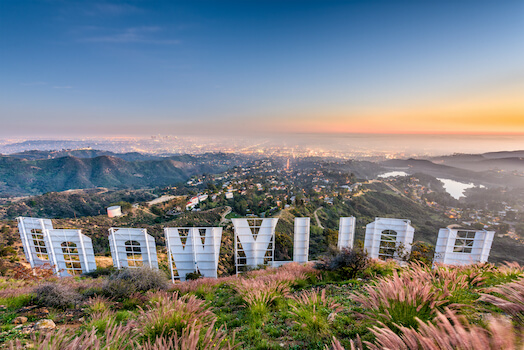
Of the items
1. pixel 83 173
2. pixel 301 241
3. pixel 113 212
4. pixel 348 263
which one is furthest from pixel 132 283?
pixel 83 173

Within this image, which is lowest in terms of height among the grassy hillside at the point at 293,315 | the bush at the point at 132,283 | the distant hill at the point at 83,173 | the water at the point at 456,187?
the distant hill at the point at 83,173

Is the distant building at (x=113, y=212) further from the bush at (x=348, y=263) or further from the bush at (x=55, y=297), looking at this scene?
the bush at (x=348, y=263)

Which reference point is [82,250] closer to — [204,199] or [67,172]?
[204,199]

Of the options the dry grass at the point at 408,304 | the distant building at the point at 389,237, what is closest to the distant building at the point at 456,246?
the distant building at the point at 389,237

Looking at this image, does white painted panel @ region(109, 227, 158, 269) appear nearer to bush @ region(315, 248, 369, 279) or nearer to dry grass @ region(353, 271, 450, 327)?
bush @ region(315, 248, 369, 279)

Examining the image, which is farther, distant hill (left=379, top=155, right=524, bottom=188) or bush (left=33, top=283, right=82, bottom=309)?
distant hill (left=379, top=155, right=524, bottom=188)

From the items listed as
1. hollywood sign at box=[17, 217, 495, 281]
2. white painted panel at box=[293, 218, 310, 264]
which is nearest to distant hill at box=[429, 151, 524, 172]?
hollywood sign at box=[17, 217, 495, 281]
